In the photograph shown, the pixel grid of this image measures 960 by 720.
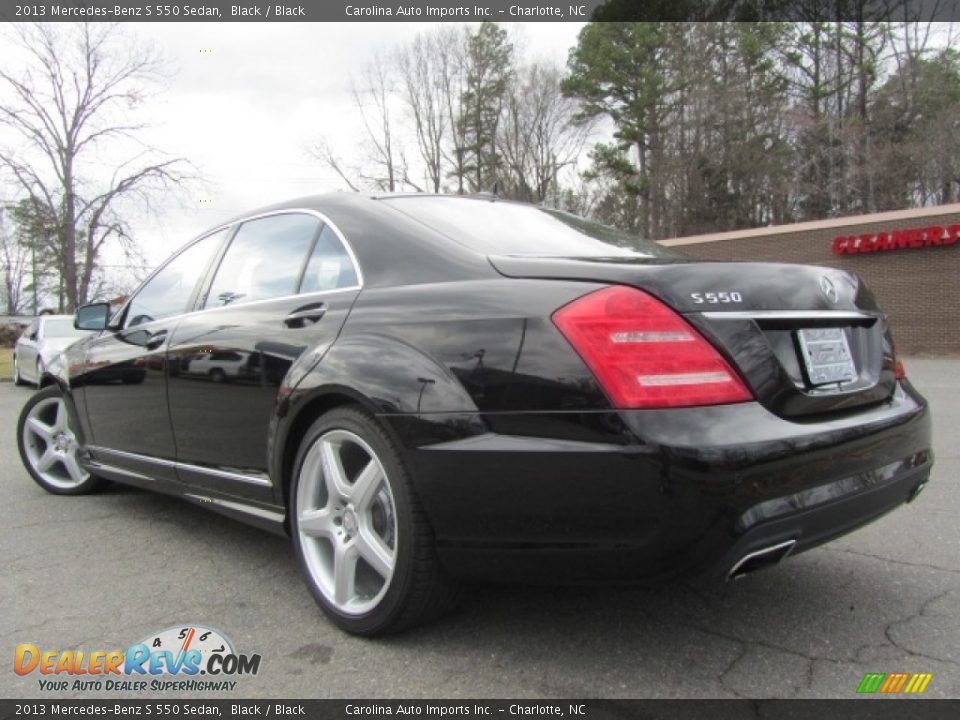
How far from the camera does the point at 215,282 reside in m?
3.38

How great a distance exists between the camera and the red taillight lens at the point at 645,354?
186cm

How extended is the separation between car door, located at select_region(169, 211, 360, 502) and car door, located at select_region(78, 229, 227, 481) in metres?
0.14

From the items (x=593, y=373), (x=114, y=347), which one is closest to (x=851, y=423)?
(x=593, y=373)

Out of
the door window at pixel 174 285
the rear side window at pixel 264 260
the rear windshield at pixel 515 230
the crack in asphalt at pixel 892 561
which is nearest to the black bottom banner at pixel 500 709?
the crack in asphalt at pixel 892 561

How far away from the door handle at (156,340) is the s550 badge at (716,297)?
2.51m

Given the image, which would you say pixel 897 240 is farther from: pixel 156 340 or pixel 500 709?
pixel 500 709

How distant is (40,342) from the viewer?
13.0m

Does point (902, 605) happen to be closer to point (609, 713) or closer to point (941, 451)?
point (609, 713)

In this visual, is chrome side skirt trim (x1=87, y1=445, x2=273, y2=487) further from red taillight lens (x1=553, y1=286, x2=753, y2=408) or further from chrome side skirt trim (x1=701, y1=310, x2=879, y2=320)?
chrome side skirt trim (x1=701, y1=310, x2=879, y2=320)

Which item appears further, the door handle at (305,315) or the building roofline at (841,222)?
the building roofline at (841,222)

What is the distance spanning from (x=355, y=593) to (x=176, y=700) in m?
0.60

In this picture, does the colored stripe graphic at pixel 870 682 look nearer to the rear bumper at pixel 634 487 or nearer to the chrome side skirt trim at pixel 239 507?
the rear bumper at pixel 634 487

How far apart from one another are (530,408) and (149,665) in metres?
1.50

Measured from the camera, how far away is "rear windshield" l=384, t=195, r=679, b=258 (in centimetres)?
250
